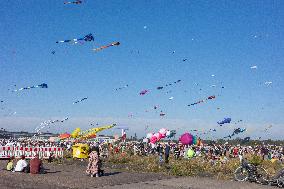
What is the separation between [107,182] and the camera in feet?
51.6

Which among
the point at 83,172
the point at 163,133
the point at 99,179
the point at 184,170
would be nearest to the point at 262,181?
the point at 184,170

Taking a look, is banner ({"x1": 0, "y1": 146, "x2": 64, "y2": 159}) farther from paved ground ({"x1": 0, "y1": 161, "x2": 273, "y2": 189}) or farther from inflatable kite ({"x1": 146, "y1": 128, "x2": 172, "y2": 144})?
inflatable kite ({"x1": 146, "y1": 128, "x2": 172, "y2": 144})

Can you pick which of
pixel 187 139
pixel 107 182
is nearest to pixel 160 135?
pixel 187 139

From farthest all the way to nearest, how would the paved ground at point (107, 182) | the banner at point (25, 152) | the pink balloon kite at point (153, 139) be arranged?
the pink balloon kite at point (153, 139) < the banner at point (25, 152) < the paved ground at point (107, 182)

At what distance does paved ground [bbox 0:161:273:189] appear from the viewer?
1448cm

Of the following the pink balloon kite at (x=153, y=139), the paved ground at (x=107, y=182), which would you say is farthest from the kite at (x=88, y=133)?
the paved ground at (x=107, y=182)

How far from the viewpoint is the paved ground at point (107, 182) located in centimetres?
1448

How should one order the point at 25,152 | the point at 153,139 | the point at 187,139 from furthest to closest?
the point at 153,139 < the point at 187,139 < the point at 25,152

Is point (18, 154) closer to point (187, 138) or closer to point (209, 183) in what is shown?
point (209, 183)

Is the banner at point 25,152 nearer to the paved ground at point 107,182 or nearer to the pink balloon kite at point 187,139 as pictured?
the paved ground at point 107,182

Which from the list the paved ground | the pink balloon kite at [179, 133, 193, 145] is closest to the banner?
the paved ground

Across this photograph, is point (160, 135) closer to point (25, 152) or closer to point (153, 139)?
point (153, 139)

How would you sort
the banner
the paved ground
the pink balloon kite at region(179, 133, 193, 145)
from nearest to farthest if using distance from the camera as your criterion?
1. the paved ground
2. the banner
3. the pink balloon kite at region(179, 133, 193, 145)

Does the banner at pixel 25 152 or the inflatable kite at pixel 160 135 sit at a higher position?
the inflatable kite at pixel 160 135
